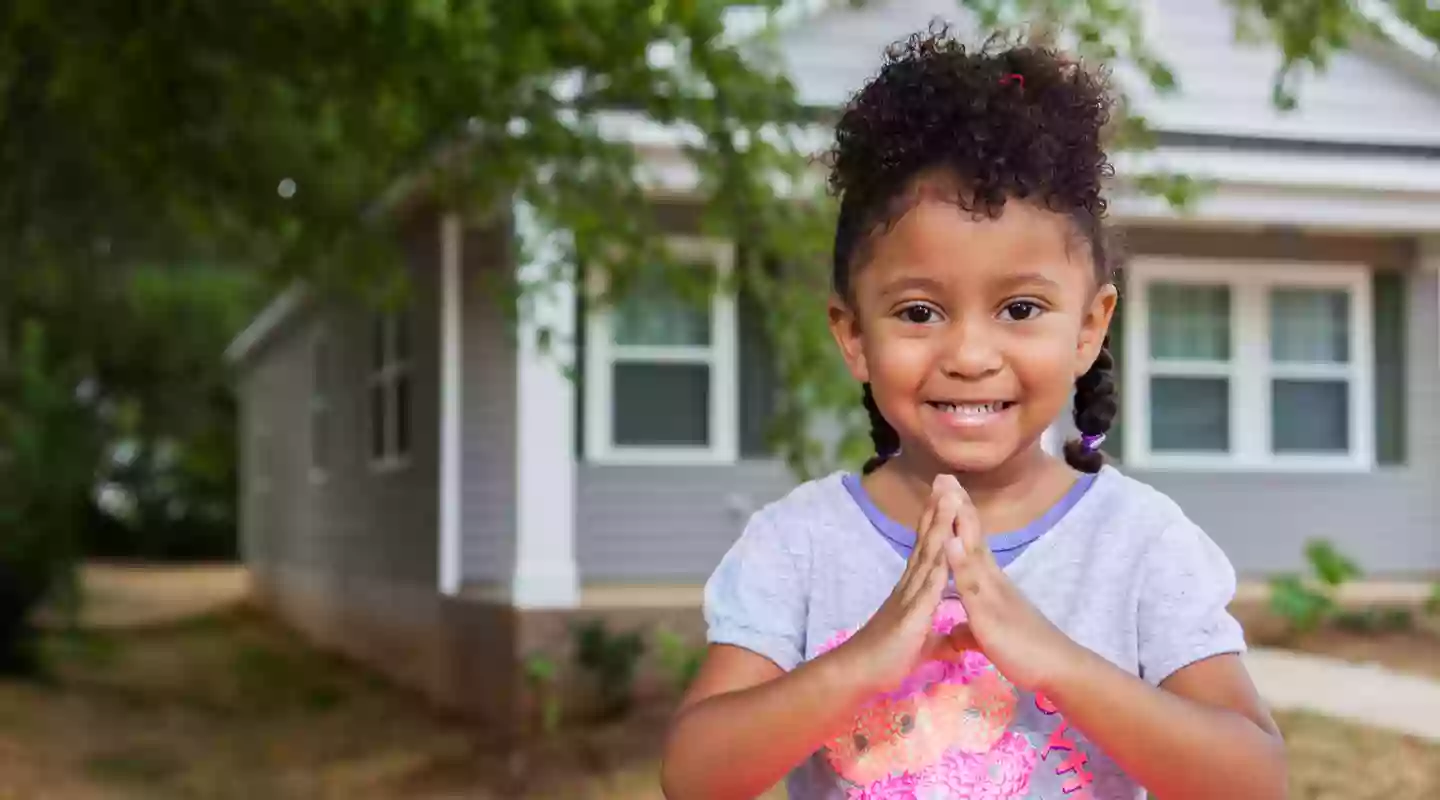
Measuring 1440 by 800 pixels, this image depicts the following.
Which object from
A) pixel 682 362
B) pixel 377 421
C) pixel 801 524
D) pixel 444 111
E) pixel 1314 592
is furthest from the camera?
pixel 377 421

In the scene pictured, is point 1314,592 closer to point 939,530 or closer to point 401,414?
point 401,414

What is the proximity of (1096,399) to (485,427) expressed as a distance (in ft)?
30.8

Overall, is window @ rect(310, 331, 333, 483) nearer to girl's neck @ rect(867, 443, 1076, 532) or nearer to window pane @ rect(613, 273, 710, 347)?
window pane @ rect(613, 273, 710, 347)

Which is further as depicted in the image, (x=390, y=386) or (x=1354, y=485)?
(x=390, y=386)

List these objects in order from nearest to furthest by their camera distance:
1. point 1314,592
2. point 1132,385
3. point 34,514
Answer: point 1314,592, point 1132,385, point 34,514

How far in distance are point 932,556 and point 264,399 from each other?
22402 millimetres

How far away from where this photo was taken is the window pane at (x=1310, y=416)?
459 inches

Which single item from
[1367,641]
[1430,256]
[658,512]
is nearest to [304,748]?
[658,512]

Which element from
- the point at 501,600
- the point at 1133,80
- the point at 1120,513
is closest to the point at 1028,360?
the point at 1120,513

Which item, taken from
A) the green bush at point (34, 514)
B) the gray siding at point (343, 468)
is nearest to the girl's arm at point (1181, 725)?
the gray siding at point (343, 468)

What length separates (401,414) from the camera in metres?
12.9

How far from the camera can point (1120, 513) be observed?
1484 millimetres

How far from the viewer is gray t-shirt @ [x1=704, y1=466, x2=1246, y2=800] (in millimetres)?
1438

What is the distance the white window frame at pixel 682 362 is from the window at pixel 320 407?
6.73 metres
